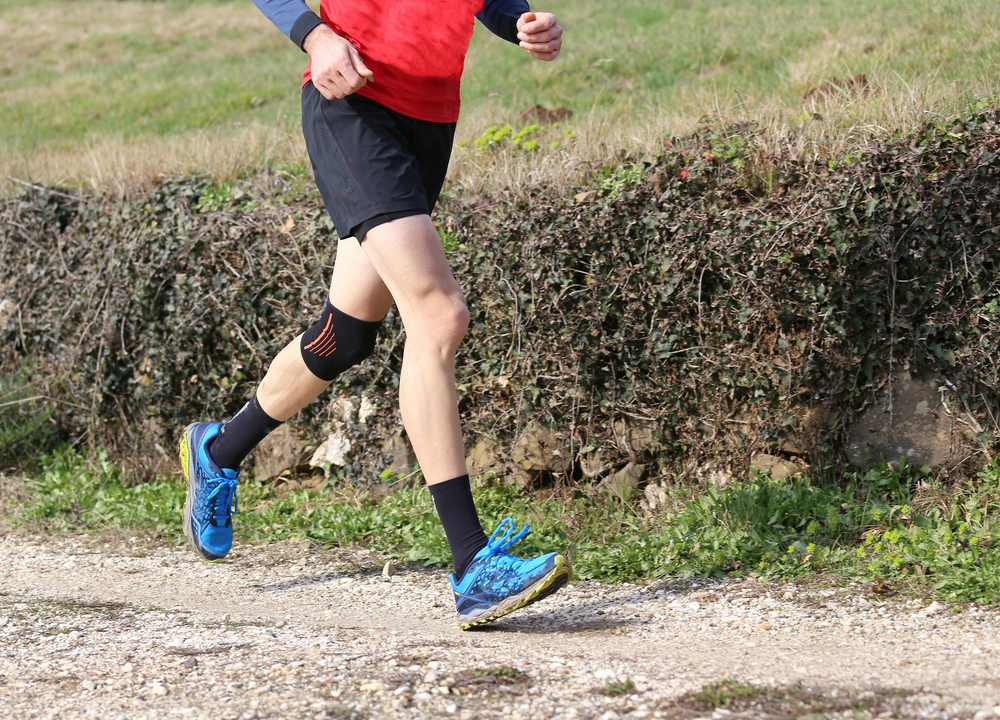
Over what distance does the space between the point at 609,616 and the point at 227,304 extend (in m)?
2.60

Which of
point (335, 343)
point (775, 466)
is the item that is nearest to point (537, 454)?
point (775, 466)

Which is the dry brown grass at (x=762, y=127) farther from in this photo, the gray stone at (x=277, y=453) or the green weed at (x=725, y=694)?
the green weed at (x=725, y=694)

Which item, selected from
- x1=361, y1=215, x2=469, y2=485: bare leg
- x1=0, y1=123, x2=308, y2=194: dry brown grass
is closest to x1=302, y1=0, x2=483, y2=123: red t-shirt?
x1=361, y1=215, x2=469, y2=485: bare leg

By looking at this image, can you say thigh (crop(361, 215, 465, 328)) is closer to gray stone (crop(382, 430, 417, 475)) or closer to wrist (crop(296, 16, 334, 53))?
wrist (crop(296, 16, 334, 53))

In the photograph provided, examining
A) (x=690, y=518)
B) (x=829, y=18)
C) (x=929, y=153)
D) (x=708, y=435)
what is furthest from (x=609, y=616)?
(x=829, y=18)

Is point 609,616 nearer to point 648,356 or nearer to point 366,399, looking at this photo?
point 648,356

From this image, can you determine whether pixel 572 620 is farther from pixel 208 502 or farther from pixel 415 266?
pixel 208 502

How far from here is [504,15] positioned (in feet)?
10.9

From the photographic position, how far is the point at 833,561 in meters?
3.28

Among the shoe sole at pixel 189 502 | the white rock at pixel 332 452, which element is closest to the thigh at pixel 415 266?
the shoe sole at pixel 189 502

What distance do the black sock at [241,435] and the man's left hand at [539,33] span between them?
1536 mm

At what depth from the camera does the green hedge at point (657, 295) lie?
145 inches

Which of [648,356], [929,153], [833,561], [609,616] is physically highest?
[929,153]

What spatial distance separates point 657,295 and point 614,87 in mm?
3961
